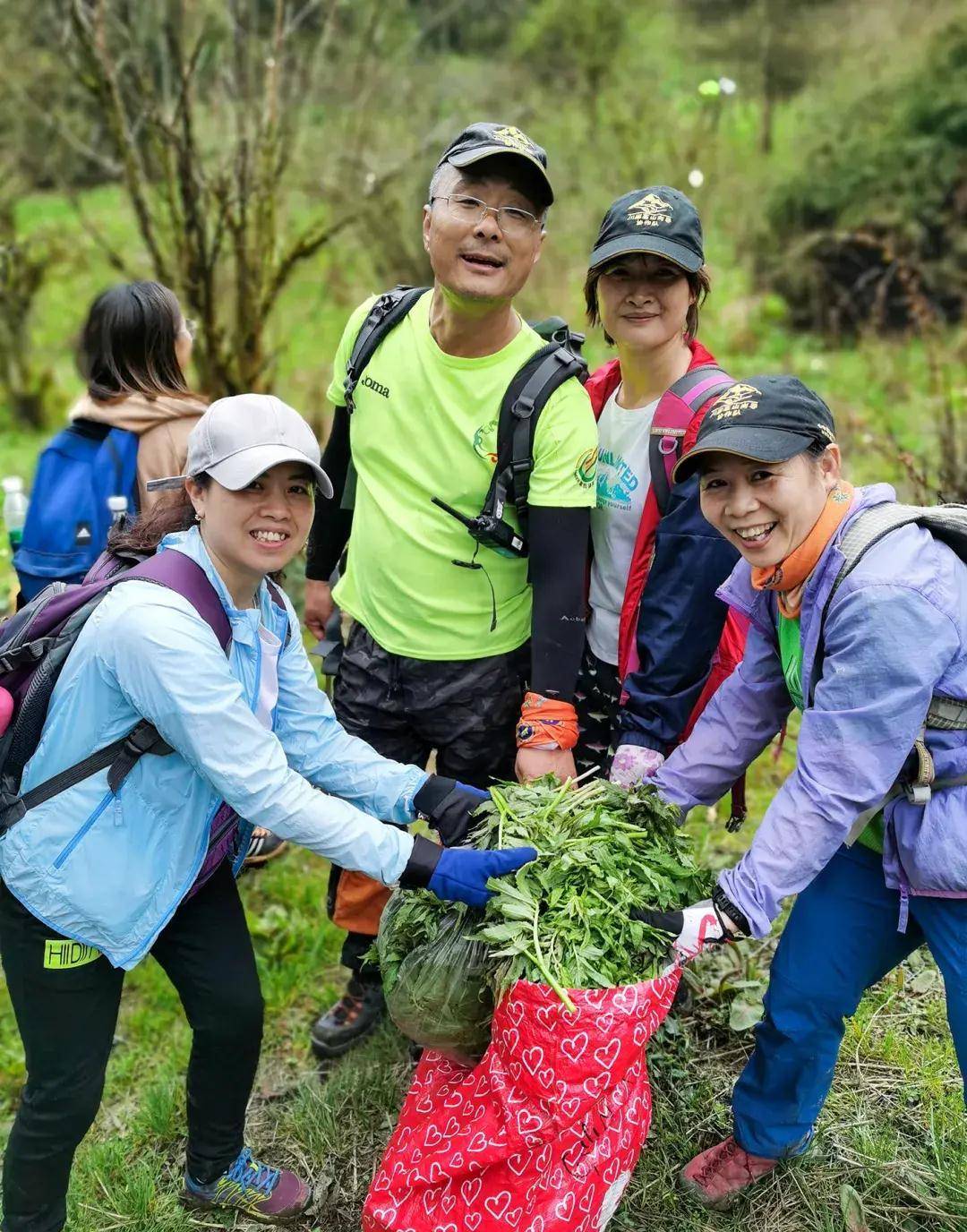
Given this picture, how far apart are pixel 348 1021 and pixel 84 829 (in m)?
1.47

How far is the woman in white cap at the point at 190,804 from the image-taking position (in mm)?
2031

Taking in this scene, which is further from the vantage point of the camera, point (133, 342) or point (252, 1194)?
point (133, 342)

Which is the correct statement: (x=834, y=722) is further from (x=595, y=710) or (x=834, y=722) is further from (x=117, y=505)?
(x=117, y=505)

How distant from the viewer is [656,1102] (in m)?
2.84

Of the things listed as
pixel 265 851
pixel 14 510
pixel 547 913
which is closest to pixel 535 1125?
pixel 547 913

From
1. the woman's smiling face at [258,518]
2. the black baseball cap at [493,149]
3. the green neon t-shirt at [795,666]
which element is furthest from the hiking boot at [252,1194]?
the black baseball cap at [493,149]

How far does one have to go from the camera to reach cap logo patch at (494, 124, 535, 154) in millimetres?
2521

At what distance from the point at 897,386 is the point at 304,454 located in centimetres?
765

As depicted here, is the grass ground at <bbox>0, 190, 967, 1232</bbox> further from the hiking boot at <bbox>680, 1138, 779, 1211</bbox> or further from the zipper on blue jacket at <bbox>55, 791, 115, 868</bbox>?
the zipper on blue jacket at <bbox>55, 791, 115, 868</bbox>

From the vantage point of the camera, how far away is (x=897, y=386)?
860 centimetres

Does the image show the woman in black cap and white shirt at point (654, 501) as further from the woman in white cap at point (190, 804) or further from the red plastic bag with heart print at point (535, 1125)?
the red plastic bag with heart print at point (535, 1125)

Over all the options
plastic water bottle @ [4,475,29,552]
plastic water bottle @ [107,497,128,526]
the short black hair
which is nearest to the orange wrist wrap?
plastic water bottle @ [107,497,128,526]

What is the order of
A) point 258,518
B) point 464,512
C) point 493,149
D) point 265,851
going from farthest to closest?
point 265,851 → point 464,512 → point 493,149 → point 258,518

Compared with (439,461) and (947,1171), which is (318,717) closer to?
(439,461)
